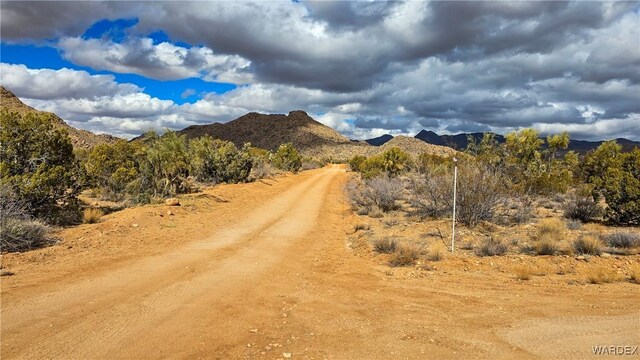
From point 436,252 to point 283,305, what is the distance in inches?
193

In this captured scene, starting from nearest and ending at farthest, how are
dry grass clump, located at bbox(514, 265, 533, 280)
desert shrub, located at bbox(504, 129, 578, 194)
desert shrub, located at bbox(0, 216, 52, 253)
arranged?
1. dry grass clump, located at bbox(514, 265, 533, 280)
2. desert shrub, located at bbox(0, 216, 52, 253)
3. desert shrub, located at bbox(504, 129, 578, 194)

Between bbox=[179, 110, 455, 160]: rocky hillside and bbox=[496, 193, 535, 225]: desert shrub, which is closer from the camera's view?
bbox=[496, 193, 535, 225]: desert shrub

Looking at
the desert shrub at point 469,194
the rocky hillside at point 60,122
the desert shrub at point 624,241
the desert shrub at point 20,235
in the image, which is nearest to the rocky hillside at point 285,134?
the rocky hillside at point 60,122

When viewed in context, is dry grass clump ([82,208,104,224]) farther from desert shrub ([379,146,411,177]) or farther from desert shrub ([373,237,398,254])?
desert shrub ([379,146,411,177])

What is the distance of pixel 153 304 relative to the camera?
714 cm

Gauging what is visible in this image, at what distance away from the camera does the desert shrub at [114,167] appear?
22.4m

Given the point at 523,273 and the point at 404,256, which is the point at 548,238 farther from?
the point at 404,256

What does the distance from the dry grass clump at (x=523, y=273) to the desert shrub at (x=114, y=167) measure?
19.2 metres

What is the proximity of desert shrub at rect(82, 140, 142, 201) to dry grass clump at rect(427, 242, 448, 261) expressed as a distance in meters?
16.8

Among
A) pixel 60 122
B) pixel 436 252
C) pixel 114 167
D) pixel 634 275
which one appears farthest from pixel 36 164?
pixel 60 122

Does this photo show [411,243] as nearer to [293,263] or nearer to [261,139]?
[293,263]

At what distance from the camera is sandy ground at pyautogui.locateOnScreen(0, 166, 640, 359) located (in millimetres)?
5586

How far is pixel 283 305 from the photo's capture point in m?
7.39

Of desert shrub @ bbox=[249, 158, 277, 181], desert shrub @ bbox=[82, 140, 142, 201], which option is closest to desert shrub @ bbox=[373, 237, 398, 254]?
desert shrub @ bbox=[82, 140, 142, 201]
